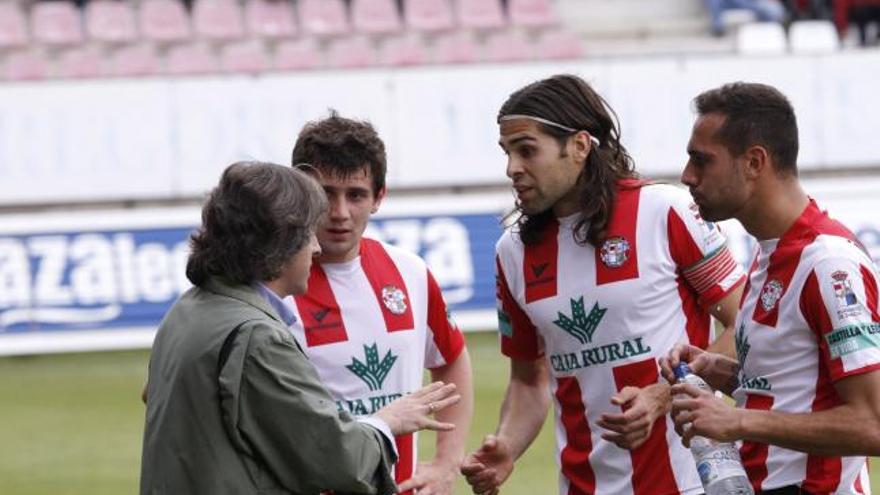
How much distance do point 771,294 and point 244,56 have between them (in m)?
15.6

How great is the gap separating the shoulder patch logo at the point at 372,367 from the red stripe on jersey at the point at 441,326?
311 millimetres

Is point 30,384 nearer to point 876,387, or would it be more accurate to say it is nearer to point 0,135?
point 0,135

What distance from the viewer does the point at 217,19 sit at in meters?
20.5

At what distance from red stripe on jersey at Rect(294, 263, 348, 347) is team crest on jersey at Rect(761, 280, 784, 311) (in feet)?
4.42

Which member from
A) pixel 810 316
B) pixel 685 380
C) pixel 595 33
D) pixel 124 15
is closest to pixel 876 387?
pixel 810 316

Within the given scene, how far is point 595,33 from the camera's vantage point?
72.9 feet

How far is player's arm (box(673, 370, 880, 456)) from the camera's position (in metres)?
4.18

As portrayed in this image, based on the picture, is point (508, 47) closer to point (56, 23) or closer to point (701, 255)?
point (56, 23)

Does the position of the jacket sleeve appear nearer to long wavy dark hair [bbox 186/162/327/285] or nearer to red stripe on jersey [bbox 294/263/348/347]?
long wavy dark hair [bbox 186/162/327/285]

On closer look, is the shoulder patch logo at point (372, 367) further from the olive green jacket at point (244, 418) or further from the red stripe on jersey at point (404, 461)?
the olive green jacket at point (244, 418)

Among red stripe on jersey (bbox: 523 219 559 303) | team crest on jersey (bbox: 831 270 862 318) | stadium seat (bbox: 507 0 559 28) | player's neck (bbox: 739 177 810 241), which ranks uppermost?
player's neck (bbox: 739 177 810 241)

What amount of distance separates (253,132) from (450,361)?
445 inches

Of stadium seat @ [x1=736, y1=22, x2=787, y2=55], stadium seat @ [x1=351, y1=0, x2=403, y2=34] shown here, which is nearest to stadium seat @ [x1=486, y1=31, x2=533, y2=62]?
stadium seat @ [x1=351, y1=0, x2=403, y2=34]

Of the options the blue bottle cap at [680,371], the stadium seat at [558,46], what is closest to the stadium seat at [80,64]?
the stadium seat at [558,46]
